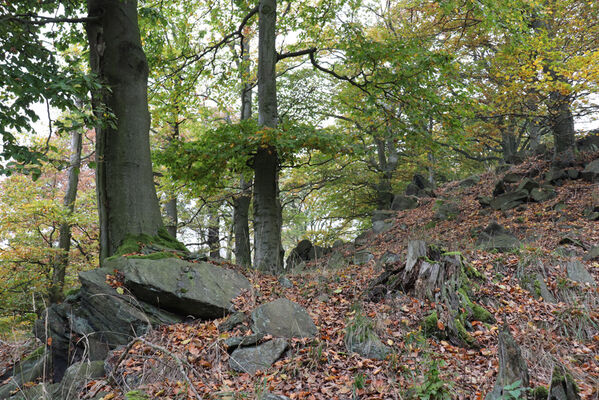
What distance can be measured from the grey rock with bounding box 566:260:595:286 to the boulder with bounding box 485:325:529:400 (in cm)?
288

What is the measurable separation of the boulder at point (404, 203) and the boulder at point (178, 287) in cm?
1052

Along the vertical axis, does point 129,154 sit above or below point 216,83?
below

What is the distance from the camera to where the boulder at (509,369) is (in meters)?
2.71

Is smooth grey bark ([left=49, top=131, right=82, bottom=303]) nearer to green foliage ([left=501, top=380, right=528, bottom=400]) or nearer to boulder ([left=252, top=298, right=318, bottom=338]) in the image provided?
boulder ([left=252, top=298, right=318, bottom=338])

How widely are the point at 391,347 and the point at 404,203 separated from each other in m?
11.1

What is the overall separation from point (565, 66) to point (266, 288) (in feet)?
26.0

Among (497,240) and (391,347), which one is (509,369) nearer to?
(391,347)

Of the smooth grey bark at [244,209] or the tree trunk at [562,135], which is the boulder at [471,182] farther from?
the smooth grey bark at [244,209]

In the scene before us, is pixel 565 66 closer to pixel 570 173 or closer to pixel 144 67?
pixel 570 173

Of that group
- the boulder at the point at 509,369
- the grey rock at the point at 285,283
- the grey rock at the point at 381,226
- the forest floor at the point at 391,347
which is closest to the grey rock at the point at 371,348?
the forest floor at the point at 391,347

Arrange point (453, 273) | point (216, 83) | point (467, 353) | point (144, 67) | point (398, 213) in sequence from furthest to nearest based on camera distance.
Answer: point (398, 213)
point (216, 83)
point (144, 67)
point (453, 273)
point (467, 353)

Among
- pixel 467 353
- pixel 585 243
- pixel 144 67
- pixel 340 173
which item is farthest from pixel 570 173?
pixel 144 67

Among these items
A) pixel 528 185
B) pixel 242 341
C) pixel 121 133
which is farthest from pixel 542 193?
pixel 121 133

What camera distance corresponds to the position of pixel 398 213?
13625 millimetres
